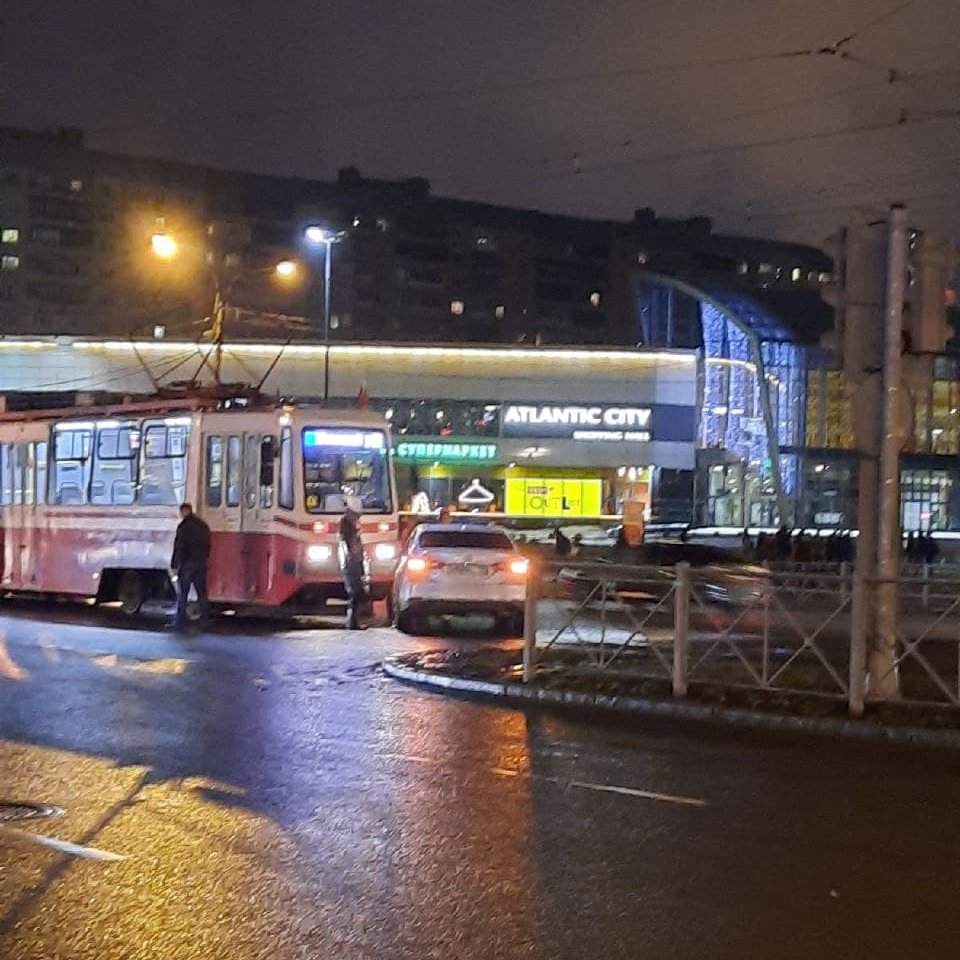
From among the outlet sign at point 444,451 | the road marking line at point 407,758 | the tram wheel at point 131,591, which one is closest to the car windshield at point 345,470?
the tram wheel at point 131,591

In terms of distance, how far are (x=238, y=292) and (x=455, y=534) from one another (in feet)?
239

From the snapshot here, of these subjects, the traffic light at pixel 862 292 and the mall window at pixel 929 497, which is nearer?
the traffic light at pixel 862 292

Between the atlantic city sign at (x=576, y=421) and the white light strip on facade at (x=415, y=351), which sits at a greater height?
the white light strip on facade at (x=415, y=351)

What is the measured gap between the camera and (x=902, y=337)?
528 inches

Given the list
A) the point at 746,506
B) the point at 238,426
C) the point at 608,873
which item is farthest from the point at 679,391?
the point at 608,873

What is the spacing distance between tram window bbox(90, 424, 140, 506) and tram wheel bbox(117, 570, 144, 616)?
1206mm

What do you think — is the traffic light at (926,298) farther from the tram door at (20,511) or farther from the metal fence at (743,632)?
the tram door at (20,511)

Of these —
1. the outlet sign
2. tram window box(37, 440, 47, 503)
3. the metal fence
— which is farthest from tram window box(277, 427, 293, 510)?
the outlet sign

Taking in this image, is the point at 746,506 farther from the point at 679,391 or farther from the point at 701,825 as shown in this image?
the point at 701,825

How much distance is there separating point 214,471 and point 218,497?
1.37 ft

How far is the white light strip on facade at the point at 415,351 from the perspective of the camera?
54.5 meters

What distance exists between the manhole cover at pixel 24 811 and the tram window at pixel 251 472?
13080 mm

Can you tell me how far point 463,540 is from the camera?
21.2 metres

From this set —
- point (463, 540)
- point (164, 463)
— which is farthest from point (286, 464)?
point (463, 540)
